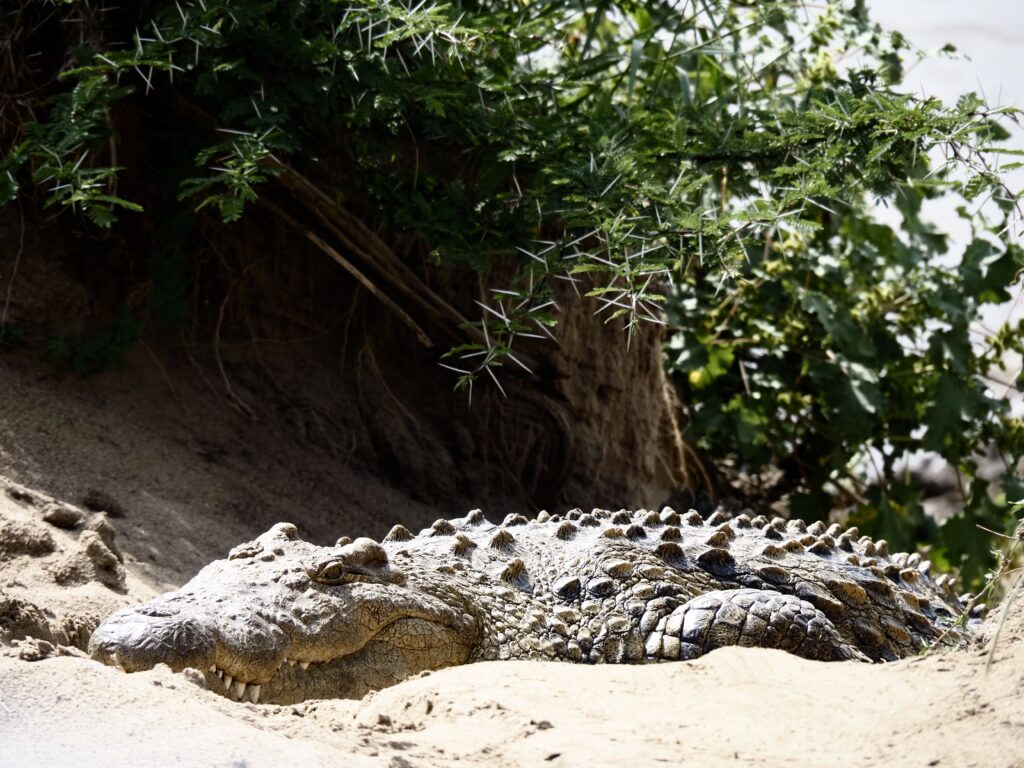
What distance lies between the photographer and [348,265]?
566cm

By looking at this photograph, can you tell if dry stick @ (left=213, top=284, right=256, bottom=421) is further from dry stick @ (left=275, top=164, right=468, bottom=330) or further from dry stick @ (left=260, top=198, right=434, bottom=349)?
dry stick @ (left=275, top=164, right=468, bottom=330)

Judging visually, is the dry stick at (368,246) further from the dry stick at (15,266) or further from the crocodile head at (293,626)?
the crocodile head at (293,626)

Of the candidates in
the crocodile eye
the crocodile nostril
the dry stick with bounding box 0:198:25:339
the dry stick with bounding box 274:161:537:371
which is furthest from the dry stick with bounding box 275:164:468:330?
the crocodile nostril

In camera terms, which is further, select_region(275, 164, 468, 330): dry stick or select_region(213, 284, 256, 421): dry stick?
select_region(213, 284, 256, 421): dry stick

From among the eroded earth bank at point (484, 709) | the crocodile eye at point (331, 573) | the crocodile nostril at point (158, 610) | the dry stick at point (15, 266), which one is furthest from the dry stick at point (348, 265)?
the crocodile nostril at point (158, 610)

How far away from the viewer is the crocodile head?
3.09 m

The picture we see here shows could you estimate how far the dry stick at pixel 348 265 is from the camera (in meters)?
5.65

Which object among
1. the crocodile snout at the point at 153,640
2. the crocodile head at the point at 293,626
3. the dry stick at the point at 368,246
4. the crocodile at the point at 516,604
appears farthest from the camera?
the dry stick at the point at 368,246

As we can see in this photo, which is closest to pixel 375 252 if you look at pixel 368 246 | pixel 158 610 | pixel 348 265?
pixel 368 246

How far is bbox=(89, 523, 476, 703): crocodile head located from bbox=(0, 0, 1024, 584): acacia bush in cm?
103

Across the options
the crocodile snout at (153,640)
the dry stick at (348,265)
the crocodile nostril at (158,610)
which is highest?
the dry stick at (348,265)

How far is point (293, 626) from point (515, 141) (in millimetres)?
2568

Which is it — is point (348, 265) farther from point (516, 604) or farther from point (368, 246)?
point (516, 604)

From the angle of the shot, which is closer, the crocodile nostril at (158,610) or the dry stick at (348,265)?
the crocodile nostril at (158,610)
